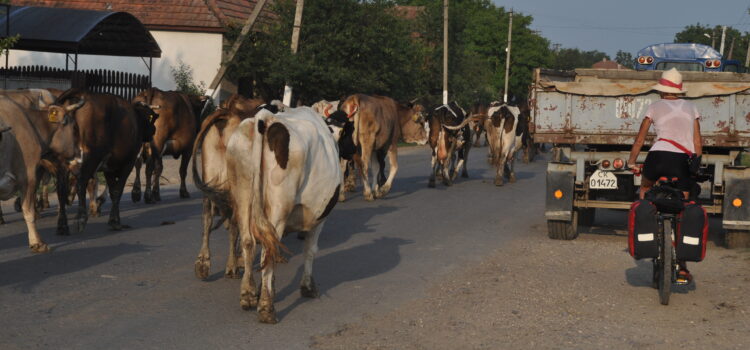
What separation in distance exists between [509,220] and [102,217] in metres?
5.93

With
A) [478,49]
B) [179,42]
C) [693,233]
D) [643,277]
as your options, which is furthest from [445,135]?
[478,49]

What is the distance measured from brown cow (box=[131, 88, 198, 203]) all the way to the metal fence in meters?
9.16

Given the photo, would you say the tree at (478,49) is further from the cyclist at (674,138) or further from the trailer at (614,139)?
the cyclist at (674,138)

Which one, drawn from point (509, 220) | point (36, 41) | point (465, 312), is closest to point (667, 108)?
point (465, 312)

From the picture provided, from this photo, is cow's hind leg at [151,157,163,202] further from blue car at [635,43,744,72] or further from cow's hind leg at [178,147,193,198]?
blue car at [635,43,744,72]

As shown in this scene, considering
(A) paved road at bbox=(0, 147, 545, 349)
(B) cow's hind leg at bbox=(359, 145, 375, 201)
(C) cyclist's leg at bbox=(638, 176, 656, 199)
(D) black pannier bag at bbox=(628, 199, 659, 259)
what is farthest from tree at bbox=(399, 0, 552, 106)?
(D) black pannier bag at bbox=(628, 199, 659, 259)

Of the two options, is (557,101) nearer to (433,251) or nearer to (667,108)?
(433,251)

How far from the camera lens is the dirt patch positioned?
6.75 meters

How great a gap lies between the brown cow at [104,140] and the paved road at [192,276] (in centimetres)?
48

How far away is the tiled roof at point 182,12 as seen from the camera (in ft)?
125

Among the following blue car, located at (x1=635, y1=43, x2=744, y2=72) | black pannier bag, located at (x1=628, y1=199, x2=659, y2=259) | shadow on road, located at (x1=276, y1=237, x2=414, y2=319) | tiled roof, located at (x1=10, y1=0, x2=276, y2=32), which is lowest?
shadow on road, located at (x1=276, y1=237, x2=414, y2=319)

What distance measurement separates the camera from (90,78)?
2727 cm

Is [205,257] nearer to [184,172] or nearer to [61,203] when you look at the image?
[61,203]

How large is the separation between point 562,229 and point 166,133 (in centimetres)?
720
